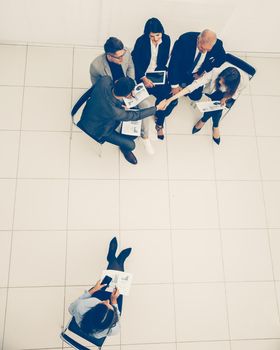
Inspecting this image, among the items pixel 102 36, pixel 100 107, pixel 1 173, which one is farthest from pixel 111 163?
pixel 102 36

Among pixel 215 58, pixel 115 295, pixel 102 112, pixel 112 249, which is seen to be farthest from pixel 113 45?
pixel 115 295

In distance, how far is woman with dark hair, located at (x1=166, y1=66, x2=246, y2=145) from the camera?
10.00ft

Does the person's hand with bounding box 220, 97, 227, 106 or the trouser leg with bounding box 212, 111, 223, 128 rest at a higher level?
the person's hand with bounding box 220, 97, 227, 106

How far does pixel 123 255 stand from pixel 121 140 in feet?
3.89

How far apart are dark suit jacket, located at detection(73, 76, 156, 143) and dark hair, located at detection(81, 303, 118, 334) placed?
5.07 ft

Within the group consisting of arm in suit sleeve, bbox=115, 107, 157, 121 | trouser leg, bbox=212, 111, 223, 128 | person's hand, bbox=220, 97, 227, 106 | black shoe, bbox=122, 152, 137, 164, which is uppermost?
person's hand, bbox=220, 97, 227, 106

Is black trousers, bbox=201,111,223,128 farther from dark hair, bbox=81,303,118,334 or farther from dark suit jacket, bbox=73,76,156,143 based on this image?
dark hair, bbox=81,303,118,334

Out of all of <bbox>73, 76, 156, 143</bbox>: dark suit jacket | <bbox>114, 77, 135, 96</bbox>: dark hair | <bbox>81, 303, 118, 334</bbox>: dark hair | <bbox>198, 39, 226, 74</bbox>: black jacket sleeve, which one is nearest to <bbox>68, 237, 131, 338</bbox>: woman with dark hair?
<bbox>81, 303, 118, 334</bbox>: dark hair

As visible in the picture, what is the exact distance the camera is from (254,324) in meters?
3.30

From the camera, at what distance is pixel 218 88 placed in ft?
10.7

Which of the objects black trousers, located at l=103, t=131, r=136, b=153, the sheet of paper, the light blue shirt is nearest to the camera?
the light blue shirt

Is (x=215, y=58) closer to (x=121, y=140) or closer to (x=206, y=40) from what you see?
(x=206, y=40)

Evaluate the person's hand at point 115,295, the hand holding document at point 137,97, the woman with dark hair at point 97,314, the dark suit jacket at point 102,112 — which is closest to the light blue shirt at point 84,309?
the woman with dark hair at point 97,314

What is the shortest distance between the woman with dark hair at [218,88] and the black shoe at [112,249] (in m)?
1.58
